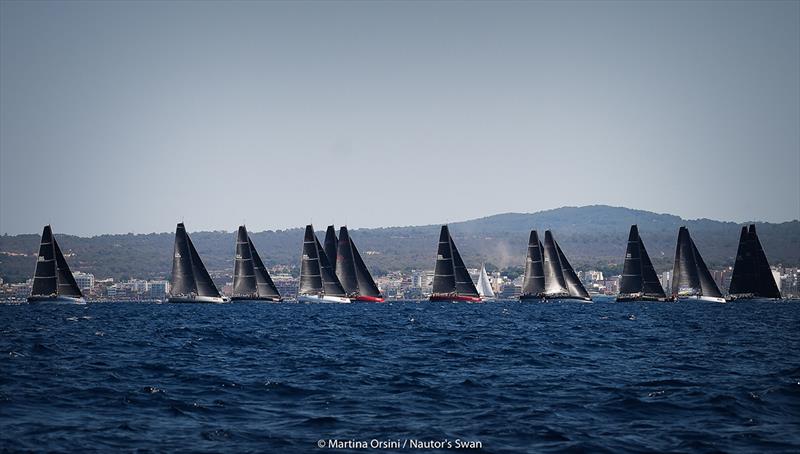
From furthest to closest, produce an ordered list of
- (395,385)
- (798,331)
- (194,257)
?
(194,257) → (798,331) → (395,385)

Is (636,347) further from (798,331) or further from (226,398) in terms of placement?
(226,398)

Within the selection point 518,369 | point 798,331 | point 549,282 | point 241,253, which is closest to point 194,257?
point 241,253

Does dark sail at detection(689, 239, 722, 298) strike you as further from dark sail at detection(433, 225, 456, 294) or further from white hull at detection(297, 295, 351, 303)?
white hull at detection(297, 295, 351, 303)

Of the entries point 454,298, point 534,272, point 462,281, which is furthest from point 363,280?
point 534,272

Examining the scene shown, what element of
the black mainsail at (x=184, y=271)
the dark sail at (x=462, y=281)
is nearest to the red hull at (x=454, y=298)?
the dark sail at (x=462, y=281)

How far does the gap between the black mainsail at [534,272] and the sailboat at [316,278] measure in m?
30.8

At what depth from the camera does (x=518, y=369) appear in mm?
34531

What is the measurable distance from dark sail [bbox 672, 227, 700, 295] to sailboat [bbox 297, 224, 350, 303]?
52316 mm

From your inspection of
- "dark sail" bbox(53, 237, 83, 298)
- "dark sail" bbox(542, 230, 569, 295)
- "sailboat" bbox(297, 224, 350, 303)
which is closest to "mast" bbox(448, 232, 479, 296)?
"dark sail" bbox(542, 230, 569, 295)

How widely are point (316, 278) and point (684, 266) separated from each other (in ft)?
191

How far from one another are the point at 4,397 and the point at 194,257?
109930 mm

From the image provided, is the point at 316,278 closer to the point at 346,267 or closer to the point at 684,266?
the point at 346,267

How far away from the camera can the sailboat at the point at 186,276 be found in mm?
131750

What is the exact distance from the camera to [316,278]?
136 metres
